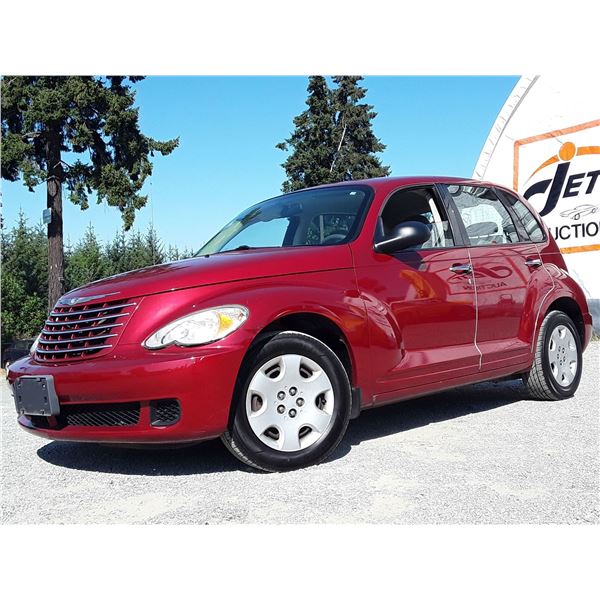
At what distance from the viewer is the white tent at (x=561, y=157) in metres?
12.9

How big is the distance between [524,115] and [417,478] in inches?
466

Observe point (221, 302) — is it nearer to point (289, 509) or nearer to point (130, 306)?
point (130, 306)

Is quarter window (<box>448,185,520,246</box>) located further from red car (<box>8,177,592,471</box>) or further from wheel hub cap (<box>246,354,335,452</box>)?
wheel hub cap (<box>246,354,335,452</box>)

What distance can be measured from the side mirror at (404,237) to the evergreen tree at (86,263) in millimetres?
28626

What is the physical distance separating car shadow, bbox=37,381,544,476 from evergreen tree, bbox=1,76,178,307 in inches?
503

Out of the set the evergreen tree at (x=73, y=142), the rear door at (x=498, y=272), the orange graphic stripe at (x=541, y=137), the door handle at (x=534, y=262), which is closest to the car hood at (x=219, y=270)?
the rear door at (x=498, y=272)

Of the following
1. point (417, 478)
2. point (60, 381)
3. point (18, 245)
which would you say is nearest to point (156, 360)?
point (60, 381)

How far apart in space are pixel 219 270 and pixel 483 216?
2.58m

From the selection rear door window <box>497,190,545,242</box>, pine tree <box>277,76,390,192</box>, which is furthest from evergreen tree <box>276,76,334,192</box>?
rear door window <box>497,190,545,242</box>

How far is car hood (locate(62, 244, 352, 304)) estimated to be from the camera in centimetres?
369

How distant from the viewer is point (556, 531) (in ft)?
9.51

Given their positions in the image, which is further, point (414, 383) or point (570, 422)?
point (570, 422)

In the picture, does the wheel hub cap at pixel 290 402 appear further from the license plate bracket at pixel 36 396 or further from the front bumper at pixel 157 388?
the license plate bracket at pixel 36 396

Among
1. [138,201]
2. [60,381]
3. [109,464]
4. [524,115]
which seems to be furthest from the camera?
[138,201]
